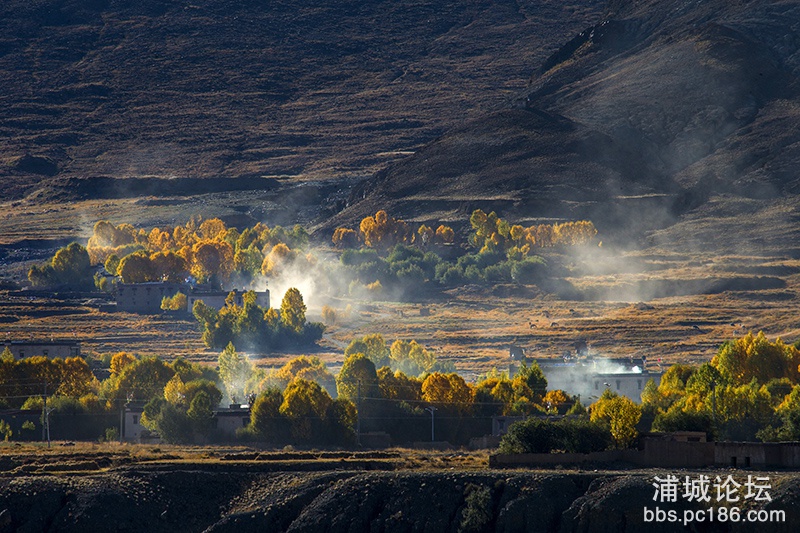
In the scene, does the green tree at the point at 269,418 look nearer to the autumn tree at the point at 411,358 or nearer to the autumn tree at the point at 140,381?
the autumn tree at the point at 140,381

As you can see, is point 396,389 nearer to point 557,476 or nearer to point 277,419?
point 277,419

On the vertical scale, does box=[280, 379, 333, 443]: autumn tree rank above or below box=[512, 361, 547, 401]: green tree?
below

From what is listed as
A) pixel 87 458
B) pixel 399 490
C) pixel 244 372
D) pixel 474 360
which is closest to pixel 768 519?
pixel 399 490

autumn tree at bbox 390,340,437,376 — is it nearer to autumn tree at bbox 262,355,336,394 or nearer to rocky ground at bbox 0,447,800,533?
autumn tree at bbox 262,355,336,394

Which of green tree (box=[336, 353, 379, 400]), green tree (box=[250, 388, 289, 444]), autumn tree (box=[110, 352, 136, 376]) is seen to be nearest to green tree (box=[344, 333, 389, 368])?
autumn tree (box=[110, 352, 136, 376])

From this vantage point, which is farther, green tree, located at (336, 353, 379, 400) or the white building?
the white building

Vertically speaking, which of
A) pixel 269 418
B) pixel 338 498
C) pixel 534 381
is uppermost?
pixel 534 381

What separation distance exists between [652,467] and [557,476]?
7.87 m

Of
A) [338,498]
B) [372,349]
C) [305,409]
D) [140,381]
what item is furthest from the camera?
[372,349]

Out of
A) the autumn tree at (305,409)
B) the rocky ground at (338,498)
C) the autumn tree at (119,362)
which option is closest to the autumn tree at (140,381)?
the autumn tree at (119,362)

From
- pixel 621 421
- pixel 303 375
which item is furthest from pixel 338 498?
pixel 303 375

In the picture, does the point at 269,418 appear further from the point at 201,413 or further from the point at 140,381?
→ the point at 140,381

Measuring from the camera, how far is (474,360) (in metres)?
194

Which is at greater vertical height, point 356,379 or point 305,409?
A: point 356,379
